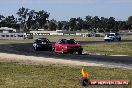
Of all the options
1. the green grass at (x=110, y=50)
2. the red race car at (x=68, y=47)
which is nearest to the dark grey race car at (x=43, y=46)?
the green grass at (x=110, y=50)

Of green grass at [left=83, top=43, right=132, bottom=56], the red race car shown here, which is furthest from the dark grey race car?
the red race car

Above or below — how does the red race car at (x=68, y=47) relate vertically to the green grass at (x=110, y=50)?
above

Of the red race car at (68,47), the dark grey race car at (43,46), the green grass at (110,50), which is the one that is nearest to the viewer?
the red race car at (68,47)

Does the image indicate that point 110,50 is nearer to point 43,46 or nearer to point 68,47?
point 43,46

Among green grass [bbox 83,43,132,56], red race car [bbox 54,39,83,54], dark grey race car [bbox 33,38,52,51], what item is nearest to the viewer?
red race car [bbox 54,39,83,54]

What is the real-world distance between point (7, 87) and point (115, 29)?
188432 mm

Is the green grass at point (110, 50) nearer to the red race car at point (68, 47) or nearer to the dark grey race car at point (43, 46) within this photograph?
the red race car at point (68, 47)

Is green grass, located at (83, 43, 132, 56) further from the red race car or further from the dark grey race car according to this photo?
the dark grey race car

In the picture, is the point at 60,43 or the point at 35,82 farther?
the point at 60,43

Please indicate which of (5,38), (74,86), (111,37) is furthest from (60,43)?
(5,38)

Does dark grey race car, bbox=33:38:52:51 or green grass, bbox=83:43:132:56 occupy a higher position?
dark grey race car, bbox=33:38:52:51

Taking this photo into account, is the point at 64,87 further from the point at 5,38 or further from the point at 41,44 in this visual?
the point at 5,38

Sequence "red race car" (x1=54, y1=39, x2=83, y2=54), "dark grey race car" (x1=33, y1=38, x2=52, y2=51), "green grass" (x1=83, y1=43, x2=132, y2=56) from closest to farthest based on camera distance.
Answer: "red race car" (x1=54, y1=39, x2=83, y2=54) < "green grass" (x1=83, y1=43, x2=132, y2=56) < "dark grey race car" (x1=33, y1=38, x2=52, y2=51)

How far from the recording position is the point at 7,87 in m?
13.1
